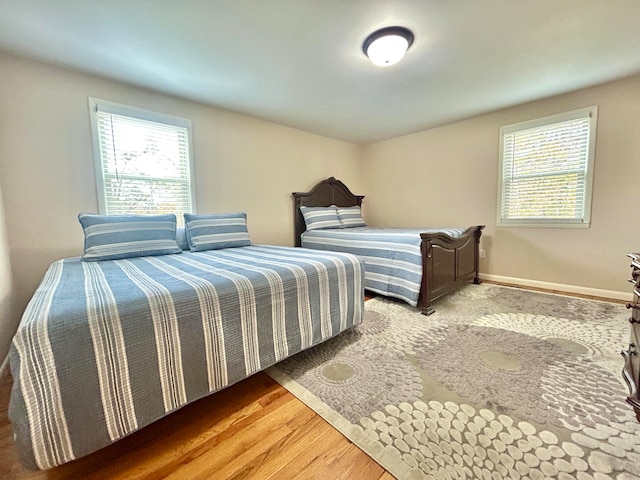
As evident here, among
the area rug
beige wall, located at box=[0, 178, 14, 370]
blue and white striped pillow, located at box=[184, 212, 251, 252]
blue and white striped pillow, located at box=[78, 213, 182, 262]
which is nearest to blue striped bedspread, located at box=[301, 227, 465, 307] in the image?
the area rug

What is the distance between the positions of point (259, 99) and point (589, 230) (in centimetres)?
384

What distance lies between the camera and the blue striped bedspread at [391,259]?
2.49m

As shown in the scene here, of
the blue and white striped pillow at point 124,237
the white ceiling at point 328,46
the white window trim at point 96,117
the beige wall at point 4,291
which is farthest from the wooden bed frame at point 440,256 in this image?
the beige wall at point 4,291

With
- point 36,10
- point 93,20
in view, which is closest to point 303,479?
point 93,20

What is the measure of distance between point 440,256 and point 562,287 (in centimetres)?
171

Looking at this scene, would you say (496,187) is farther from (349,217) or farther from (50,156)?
(50,156)

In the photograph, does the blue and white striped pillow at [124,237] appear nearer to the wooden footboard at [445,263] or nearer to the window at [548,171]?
the wooden footboard at [445,263]

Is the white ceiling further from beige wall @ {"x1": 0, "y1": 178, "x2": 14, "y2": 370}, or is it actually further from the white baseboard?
the white baseboard

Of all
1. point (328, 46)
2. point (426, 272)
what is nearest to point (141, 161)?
point (328, 46)

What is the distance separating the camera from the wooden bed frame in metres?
2.43

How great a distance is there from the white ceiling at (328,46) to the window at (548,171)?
0.39 meters

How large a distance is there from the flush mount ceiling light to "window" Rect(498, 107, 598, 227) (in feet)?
7.23

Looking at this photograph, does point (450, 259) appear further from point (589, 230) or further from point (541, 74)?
point (541, 74)

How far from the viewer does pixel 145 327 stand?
102 centimetres
